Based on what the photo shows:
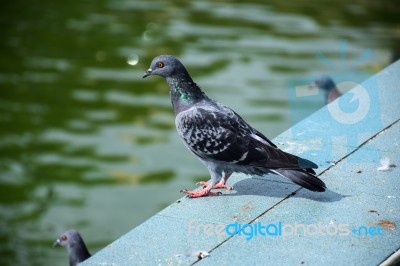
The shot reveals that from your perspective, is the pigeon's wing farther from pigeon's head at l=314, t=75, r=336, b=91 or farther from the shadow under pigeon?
pigeon's head at l=314, t=75, r=336, b=91

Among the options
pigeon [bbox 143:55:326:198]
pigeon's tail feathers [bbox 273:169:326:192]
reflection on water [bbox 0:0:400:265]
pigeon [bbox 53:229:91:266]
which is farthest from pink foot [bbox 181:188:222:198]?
reflection on water [bbox 0:0:400:265]

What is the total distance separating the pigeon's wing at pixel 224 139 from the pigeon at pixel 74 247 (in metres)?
1.80

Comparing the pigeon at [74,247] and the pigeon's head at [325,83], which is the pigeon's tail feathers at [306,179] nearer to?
the pigeon at [74,247]

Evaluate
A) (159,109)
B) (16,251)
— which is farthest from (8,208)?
(159,109)

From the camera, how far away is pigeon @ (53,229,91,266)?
8.66m

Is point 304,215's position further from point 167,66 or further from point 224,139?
point 167,66

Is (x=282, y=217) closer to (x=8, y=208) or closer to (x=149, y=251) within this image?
(x=149, y=251)

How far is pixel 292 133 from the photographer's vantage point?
28.6 ft

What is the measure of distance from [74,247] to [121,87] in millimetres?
11240

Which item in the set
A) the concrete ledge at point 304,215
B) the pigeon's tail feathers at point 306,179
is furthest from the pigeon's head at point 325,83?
the pigeon's tail feathers at point 306,179

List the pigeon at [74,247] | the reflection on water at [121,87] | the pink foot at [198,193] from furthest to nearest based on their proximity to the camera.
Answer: the reflection on water at [121,87]
the pigeon at [74,247]
the pink foot at [198,193]

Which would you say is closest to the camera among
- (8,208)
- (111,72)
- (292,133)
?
(292,133)

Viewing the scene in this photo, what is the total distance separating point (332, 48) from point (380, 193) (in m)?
14.4

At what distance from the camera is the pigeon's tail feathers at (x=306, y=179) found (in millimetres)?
7102
